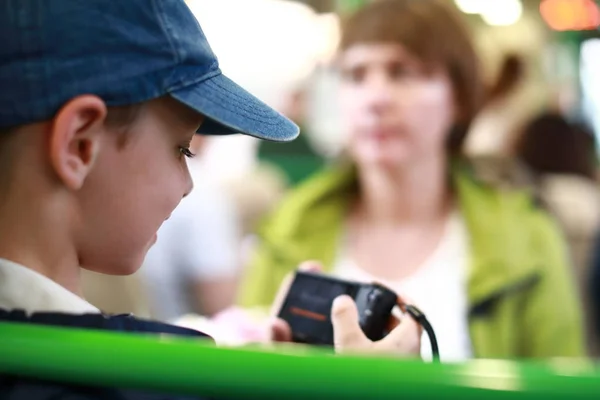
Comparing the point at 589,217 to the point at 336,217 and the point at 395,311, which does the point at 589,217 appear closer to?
the point at 336,217

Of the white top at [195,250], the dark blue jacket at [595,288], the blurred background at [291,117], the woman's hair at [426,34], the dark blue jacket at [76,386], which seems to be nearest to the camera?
the dark blue jacket at [76,386]

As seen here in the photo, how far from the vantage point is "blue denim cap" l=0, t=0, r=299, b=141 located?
555mm

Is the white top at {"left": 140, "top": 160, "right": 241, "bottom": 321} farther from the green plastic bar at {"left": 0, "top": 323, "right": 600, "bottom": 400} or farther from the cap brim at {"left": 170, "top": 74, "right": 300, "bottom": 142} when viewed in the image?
the green plastic bar at {"left": 0, "top": 323, "right": 600, "bottom": 400}

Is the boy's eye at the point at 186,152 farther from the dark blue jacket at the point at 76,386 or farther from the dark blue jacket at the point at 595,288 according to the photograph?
the dark blue jacket at the point at 595,288

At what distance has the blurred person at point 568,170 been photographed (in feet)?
8.62

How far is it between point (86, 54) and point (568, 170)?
2.57 meters

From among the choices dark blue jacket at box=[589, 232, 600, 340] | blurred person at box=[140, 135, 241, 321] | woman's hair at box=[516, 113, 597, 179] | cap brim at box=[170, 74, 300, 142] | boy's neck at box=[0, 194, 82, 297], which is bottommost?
dark blue jacket at box=[589, 232, 600, 340]

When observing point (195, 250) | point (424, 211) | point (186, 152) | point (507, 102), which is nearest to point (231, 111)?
point (186, 152)

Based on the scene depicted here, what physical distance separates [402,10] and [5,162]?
101cm

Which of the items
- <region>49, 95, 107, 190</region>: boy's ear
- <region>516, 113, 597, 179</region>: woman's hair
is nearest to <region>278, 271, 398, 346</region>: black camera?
<region>49, 95, 107, 190</region>: boy's ear

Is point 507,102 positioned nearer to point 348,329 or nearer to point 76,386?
point 348,329

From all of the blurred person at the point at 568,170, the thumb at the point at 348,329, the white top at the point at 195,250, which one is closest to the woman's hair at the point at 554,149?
the blurred person at the point at 568,170

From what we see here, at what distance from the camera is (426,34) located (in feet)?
4.73

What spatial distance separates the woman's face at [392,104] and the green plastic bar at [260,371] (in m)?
1.05
